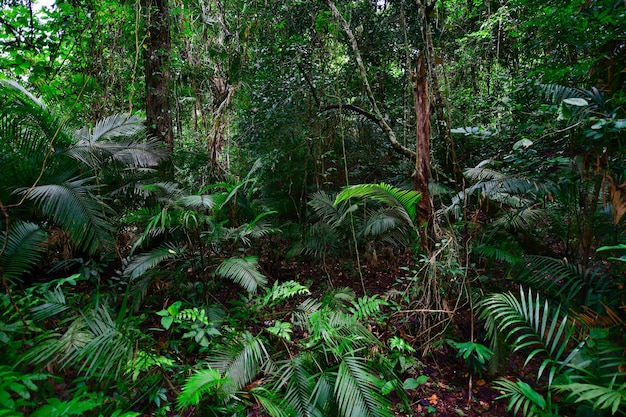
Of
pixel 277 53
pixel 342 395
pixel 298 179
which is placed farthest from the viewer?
pixel 298 179

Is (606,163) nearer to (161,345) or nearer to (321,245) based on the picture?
(321,245)

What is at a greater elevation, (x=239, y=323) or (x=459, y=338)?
(x=239, y=323)

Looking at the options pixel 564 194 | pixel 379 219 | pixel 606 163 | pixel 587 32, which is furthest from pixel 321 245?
pixel 587 32

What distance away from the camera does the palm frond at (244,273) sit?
2.81 meters

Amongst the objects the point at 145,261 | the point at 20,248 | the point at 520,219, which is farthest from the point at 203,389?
the point at 520,219

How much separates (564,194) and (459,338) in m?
1.50

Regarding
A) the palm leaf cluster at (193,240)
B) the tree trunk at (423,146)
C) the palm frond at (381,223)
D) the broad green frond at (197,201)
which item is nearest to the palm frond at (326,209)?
the palm frond at (381,223)

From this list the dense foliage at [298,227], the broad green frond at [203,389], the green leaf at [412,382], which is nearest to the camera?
the broad green frond at [203,389]

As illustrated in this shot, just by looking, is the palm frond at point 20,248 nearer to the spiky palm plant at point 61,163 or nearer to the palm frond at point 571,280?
the spiky palm plant at point 61,163

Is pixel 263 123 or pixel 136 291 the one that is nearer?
pixel 136 291

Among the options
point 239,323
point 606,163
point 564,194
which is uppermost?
point 606,163

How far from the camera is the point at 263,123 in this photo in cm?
485

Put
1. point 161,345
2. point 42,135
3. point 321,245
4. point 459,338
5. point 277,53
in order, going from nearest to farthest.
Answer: point 161,345
point 459,338
point 42,135
point 321,245
point 277,53

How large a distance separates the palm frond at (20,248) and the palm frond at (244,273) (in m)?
1.48
